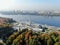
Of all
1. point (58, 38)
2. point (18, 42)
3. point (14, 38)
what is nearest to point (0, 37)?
point (14, 38)

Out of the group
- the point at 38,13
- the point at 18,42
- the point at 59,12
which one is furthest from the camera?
the point at 38,13

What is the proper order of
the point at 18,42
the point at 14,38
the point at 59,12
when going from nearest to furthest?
the point at 18,42, the point at 14,38, the point at 59,12

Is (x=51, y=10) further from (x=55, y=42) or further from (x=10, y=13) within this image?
(x=55, y=42)

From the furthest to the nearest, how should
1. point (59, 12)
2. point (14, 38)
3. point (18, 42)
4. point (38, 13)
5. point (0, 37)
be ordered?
point (38, 13) < point (59, 12) < point (0, 37) < point (14, 38) < point (18, 42)

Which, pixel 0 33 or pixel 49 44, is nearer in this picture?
pixel 49 44

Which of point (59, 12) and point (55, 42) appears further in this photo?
point (59, 12)

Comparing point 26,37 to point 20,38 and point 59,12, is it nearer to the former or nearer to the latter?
point 20,38

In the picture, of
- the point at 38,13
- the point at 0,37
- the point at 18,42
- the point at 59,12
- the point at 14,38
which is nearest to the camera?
the point at 18,42

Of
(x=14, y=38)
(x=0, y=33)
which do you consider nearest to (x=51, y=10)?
(x=0, y=33)

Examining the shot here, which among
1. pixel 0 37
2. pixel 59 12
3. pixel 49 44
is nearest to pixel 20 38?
pixel 49 44
